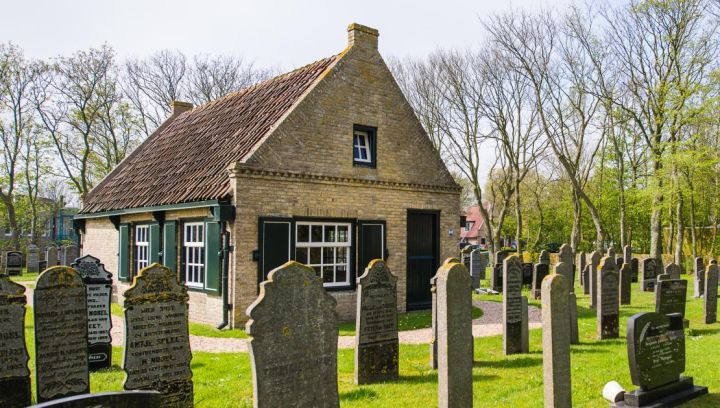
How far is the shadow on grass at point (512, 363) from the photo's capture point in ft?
30.1

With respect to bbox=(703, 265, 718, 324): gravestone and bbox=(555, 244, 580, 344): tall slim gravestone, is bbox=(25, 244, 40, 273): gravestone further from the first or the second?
bbox=(703, 265, 718, 324): gravestone

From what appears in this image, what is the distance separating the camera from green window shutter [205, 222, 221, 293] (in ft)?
42.3

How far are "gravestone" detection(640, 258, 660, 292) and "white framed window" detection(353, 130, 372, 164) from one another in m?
13.6

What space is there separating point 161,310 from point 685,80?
2864cm

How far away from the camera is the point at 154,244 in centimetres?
1538

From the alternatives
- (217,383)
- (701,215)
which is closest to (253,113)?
(217,383)

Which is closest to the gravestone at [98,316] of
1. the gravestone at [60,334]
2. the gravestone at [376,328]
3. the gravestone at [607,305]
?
the gravestone at [60,334]

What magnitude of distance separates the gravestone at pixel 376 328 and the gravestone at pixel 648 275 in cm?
1696

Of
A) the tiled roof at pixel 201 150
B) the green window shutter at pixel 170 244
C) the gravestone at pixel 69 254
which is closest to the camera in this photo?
the tiled roof at pixel 201 150

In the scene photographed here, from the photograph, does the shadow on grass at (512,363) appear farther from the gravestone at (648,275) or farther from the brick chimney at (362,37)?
the gravestone at (648,275)

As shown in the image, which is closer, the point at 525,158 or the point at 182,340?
the point at 182,340

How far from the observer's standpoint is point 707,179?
1181 inches

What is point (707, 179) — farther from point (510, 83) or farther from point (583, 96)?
point (510, 83)

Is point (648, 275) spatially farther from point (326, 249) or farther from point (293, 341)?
point (293, 341)
